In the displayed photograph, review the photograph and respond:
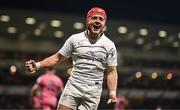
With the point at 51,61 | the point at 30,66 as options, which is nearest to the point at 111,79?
the point at 51,61

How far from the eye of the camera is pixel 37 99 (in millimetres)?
9078

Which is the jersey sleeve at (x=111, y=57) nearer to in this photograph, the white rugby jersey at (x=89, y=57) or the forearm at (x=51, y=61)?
the white rugby jersey at (x=89, y=57)

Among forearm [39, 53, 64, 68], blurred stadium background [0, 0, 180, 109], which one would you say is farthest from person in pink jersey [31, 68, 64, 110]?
forearm [39, 53, 64, 68]

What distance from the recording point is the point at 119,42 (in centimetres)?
1323

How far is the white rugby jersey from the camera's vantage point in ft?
14.7

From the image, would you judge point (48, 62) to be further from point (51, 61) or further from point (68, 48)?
point (68, 48)

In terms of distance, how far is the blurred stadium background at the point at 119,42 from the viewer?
1085cm

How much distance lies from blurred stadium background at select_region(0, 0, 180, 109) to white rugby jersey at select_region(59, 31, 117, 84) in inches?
212

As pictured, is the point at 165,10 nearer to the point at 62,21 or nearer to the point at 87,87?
the point at 62,21

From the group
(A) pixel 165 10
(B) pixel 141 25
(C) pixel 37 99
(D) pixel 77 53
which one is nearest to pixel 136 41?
(B) pixel 141 25

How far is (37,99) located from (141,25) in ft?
12.5

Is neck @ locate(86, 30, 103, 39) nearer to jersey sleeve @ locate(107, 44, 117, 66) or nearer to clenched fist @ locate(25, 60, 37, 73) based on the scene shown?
jersey sleeve @ locate(107, 44, 117, 66)

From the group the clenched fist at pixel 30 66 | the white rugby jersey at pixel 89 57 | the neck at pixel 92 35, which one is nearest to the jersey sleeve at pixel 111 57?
the white rugby jersey at pixel 89 57

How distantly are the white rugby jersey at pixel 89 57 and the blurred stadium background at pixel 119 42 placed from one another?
539cm
